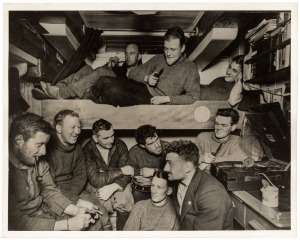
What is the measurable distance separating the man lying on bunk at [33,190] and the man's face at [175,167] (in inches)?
18.0

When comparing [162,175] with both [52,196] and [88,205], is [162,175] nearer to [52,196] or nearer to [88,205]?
[88,205]

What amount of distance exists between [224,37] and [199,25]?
142mm

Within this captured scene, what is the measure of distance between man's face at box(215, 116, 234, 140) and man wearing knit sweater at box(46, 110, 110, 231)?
697mm

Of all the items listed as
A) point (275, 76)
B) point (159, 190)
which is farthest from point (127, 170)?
point (275, 76)

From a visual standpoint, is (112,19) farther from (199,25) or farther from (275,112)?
(275,112)

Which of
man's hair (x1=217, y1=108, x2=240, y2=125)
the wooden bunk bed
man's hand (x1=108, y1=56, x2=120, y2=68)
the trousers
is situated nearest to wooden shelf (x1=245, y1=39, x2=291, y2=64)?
man's hair (x1=217, y1=108, x2=240, y2=125)

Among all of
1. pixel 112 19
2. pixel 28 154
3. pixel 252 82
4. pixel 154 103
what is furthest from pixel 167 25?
pixel 28 154

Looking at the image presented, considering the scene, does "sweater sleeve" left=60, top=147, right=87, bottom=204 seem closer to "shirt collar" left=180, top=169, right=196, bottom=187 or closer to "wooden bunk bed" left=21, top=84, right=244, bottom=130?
"wooden bunk bed" left=21, top=84, right=244, bottom=130

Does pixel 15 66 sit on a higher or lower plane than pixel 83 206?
higher

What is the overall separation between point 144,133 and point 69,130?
14.9 inches

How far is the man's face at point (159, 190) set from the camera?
1786 mm

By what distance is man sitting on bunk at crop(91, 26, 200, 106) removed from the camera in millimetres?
1797

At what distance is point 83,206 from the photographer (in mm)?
1785

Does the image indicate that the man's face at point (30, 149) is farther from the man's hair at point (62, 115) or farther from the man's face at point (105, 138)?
the man's face at point (105, 138)
